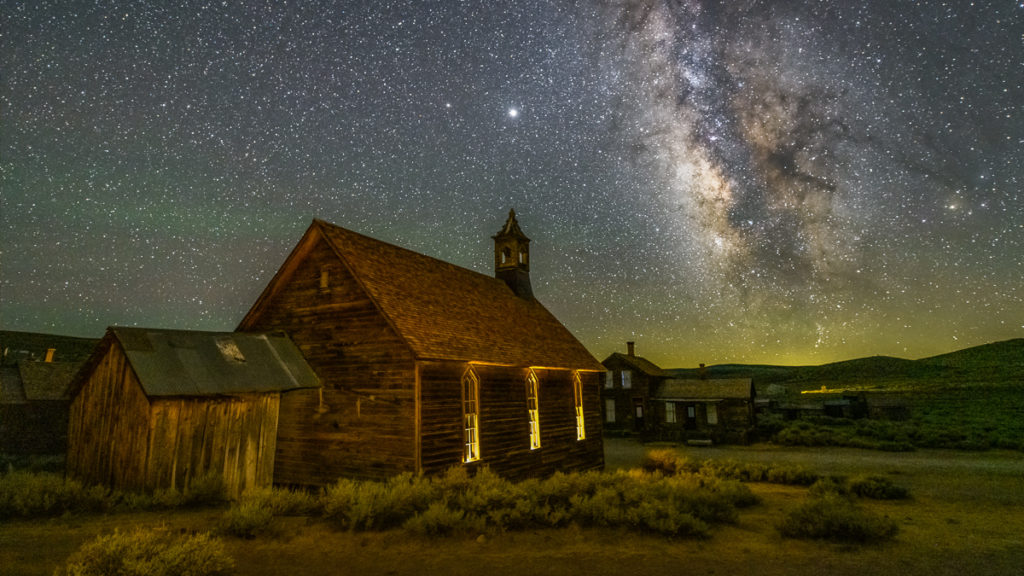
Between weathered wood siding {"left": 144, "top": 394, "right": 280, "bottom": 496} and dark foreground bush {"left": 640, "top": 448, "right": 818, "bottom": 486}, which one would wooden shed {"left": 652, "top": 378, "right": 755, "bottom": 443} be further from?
weathered wood siding {"left": 144, "top": 394, "right": 280, "bottom": 496}

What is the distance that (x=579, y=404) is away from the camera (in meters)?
19.8

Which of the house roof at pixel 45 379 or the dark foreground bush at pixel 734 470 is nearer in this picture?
the dark foreground bush at pixel 734 470

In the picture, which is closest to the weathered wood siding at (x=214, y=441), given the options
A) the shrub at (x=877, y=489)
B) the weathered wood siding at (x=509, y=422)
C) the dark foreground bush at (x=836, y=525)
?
the weathered wood siding at (x=509, y=422)

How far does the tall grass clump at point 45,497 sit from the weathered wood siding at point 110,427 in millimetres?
560

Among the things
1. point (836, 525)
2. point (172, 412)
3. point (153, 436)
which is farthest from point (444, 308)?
point (836, 525)

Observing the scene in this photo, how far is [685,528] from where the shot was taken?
375 inches

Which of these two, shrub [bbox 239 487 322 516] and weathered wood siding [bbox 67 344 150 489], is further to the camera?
weathered wood siding [bbox 67 344 150 489]

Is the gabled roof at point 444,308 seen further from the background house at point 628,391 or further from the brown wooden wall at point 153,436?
the background house at point 628,391

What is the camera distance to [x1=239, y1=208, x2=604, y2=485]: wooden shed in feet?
40.5

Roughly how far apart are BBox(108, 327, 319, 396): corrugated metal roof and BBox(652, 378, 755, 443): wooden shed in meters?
28.6

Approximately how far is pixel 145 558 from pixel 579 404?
611 inches

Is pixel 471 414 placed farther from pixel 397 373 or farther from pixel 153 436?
pixel 153 436

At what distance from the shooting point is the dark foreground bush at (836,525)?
923 centimetres

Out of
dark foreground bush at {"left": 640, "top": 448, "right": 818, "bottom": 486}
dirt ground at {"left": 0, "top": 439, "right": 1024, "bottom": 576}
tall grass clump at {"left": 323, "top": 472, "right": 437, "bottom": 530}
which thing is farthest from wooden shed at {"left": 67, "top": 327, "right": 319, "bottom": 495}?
dark foreground bush at {"left": 640, "top": 448, "right": 818, "bottom": 486}
